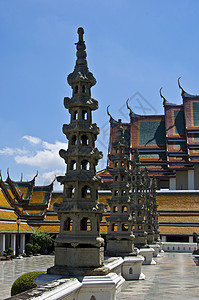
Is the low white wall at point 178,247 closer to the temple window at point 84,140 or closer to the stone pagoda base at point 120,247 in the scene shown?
the stone pagoda base at point 120,247

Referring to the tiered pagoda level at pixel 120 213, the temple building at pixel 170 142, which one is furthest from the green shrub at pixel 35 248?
the temple building at pixel 170 142

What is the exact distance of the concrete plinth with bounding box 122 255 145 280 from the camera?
20.4 meters

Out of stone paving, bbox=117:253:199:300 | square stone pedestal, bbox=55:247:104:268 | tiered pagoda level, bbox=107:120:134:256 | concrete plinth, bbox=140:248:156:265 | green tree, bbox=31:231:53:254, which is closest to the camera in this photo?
square stone pedestal, bbox=55:247:104:268

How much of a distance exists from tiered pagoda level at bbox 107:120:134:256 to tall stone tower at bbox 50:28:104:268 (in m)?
7.74

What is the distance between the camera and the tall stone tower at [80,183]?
40.1 ft

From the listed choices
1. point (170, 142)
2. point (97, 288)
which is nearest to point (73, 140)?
point (97, 288)

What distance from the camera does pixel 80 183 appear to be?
12.8 metres

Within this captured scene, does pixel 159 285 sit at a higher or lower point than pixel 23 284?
lower

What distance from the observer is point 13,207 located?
45875 millimetres

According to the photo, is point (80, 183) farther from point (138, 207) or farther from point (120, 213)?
point (138, 207)

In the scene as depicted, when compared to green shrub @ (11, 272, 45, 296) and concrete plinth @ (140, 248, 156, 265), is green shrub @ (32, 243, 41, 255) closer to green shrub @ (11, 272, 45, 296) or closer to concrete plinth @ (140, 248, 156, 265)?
concrete plinth @ (140, 248, 156, 265)

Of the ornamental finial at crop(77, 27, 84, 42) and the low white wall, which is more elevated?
the ornamental finial at crop(77, 27, 84, 42)

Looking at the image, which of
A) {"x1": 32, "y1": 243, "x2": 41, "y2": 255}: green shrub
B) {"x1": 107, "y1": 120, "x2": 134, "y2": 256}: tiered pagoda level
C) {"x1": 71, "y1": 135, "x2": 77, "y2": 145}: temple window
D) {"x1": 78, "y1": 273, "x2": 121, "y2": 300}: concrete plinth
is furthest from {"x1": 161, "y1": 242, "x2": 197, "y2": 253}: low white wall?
{"x1": 78, "y1": 273, "x2": 121, "y2": 300}: concrete plinth

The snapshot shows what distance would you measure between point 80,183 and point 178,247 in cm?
3586
